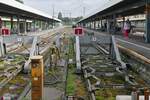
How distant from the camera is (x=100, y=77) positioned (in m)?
15.0

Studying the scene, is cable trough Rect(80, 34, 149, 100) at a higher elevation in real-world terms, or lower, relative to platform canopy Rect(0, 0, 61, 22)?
lower

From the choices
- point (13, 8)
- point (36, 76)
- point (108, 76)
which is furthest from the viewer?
point (13, 8)

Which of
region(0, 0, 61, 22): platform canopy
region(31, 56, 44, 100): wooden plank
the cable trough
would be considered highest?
region(0, 0, 61, 22): platform canopy

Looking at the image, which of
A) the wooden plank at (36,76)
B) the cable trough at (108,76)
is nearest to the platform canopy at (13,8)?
the cable trough at (108,76)

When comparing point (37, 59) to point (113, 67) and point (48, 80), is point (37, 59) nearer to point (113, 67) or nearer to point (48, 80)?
point (48, 80)

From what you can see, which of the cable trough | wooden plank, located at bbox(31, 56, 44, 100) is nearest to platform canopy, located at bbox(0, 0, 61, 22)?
the cable trough

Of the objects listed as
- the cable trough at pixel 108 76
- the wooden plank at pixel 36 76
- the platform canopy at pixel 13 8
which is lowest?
the cable trough at pixel 108 76

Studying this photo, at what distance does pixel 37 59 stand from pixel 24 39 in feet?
37.1

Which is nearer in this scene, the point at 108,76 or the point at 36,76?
the point at 36,76

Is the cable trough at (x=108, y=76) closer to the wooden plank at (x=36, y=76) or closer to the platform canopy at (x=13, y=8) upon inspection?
the wooden plank at (x=36, y=76)

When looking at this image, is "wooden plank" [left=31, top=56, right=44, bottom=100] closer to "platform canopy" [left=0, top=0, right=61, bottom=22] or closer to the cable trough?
the cable trough

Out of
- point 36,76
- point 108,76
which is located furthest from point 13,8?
point 36,76

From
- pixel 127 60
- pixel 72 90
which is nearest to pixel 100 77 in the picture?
pixel 72 90

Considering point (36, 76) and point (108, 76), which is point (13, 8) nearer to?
point (108, 76)
